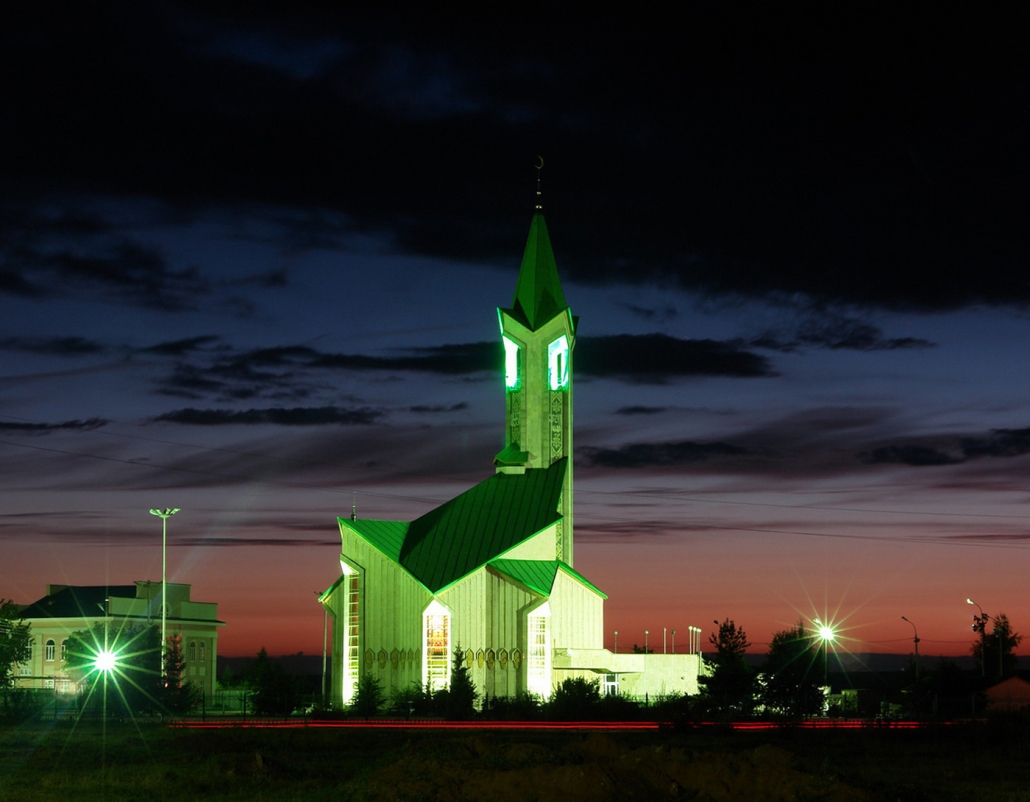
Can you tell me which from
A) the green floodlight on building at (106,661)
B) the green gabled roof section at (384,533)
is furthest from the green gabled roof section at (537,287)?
the green floodlight on building at (106,661)

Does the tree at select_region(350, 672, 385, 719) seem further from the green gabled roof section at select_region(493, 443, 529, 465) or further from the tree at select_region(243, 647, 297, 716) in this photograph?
the green gabled roof section at select_region(493, 443, 529, 465)

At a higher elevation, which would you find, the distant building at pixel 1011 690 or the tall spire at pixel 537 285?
the tall spire at pixel 537 285

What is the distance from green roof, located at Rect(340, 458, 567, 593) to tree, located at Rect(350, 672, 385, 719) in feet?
17.9

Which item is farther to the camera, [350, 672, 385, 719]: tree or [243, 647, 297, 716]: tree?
[243, 647, 297, 716]: tree

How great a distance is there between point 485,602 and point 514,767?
135ft

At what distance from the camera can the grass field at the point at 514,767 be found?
67.7 ft

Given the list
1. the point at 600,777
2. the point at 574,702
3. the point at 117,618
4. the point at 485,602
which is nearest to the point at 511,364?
the point at 485,602

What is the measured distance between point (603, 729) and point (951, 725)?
40.1ft

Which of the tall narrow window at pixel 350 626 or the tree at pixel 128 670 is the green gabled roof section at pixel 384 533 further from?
the tree at pixel 128 670

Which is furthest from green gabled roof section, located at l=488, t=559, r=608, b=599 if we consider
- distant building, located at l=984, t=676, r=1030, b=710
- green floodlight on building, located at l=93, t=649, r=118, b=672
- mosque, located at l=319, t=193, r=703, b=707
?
distant building, located at l=984, t=676, r=1030, b=710

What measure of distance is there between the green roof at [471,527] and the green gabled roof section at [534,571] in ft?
2.52

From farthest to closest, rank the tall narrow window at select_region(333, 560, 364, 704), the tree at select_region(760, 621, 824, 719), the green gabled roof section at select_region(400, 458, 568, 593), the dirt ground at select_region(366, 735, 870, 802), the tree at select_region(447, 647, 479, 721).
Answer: the tall narrow window at select_region(333, 560, 364, 704) < the green gabled roof section at select_region(400, 458, 568, 593) < the tree at select_region(447, 647, 479, 721) < the tree at select_region(760, 621, 824, 719) < the dirt ground at select_region(366, 735, 870, 802)

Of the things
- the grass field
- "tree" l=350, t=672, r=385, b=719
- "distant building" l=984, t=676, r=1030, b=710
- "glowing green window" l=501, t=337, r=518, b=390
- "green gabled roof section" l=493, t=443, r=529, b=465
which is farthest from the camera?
"distant building" l=984, t=676, r=1030, b=710

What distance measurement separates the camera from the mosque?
61.4 m
